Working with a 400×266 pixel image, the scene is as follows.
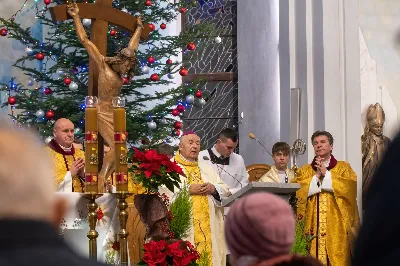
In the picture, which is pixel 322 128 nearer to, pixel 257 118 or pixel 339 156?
pixel 339 156

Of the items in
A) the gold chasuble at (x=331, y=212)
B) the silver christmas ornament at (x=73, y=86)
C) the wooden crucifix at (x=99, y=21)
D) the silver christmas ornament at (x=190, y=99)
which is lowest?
the gold chasuble at (x=331, y=212)

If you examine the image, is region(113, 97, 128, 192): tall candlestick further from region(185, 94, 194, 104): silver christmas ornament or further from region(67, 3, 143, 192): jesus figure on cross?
region(185, 94, 194, 104): silver christmas ornament

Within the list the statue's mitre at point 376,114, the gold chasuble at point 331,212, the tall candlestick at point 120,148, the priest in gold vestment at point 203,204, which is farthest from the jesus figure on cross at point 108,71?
the statue's mitre at point 376,114

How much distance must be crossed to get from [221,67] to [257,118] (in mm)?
1316

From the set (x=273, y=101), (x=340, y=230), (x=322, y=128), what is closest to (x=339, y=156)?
(x=322, y=128)

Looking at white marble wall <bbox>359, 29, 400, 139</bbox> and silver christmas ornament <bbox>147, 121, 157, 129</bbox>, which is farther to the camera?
white marble wall <bbox>359, 29, 400, 139</bbox>

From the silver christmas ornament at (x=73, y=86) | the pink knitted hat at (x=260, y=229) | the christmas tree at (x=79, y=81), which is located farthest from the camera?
the christmas tree at (x=79, y=81)

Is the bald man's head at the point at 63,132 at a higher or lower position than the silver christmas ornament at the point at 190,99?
lower

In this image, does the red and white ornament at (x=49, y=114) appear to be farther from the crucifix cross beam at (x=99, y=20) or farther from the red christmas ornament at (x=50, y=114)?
the crucifix cross beam at (x=99, y=20)

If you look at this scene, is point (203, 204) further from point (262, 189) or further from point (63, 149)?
point (63, 149)

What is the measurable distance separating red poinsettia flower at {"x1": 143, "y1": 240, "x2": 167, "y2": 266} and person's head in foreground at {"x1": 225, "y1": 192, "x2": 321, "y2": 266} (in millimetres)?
3678

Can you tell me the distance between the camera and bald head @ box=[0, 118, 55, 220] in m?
1.56

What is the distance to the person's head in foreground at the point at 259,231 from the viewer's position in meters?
2.51

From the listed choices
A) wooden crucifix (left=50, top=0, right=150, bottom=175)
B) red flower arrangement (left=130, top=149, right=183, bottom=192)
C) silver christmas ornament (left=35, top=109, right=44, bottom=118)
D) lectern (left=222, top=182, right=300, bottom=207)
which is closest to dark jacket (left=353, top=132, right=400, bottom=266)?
red flower arrangement (left=130, top=149, right=183, bottom=192)
